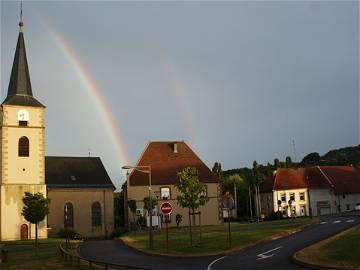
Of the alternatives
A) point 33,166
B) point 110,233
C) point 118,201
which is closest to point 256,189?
point 118,201

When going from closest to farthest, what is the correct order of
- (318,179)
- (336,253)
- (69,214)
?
1. (336,253)
2. (69,214)
3. (318,179)

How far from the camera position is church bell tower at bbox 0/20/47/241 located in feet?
178

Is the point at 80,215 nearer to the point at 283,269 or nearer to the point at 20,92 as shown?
the point at 20,92

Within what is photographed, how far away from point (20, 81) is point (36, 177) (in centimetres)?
1228

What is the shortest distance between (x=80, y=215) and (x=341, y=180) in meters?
50.4

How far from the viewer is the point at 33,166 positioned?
56969mm

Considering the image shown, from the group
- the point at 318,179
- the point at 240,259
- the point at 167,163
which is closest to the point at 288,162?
the point at 318,179

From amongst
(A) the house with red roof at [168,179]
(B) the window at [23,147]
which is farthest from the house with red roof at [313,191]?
(B) the window at [23,147]

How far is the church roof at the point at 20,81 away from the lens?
59.1 meters

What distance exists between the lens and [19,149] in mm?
57156

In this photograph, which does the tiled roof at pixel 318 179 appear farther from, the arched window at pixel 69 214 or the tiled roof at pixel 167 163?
the arched window at pixel 69 214

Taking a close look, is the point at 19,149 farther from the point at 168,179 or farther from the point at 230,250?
the point at 230,250

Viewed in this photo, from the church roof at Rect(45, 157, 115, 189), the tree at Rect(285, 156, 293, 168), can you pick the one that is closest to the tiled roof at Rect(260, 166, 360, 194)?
the tree at Rect(285, 156, 293, 168)

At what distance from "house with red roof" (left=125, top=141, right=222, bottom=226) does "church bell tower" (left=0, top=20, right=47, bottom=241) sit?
48.7 feet
